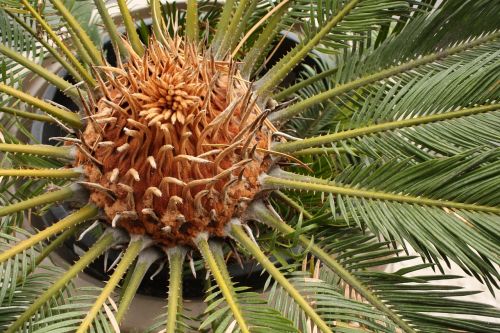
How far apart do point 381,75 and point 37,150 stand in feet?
1.82

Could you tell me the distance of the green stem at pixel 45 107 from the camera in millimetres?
884

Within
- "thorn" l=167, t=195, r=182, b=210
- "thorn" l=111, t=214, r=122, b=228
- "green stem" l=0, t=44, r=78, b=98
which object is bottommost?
"thorn" l=111, t=214, r=122, b=228

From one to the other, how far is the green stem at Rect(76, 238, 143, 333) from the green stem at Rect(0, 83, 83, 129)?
24 cm

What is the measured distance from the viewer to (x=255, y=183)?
860mm

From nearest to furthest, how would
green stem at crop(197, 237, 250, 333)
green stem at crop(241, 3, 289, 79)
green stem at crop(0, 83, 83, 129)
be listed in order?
green stem at crop(197, 237, 250, 333) < green stem at crop(0, 83, 83, 129) < green stem at crop(241, 3, 289, 79)

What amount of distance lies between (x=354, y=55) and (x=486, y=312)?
479mm

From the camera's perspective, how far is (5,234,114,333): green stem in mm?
707

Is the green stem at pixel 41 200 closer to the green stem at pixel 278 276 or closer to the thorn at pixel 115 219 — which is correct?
the thorn at pixel 115 219

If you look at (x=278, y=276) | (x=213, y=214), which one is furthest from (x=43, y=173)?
(x=278, y=276)

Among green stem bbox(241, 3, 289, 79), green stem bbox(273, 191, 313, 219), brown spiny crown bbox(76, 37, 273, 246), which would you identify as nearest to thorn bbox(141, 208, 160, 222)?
brown spiny crown bbox(76, 37, 273, 246)

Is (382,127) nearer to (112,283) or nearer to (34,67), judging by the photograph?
(112,283)

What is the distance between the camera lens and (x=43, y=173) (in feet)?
2.67

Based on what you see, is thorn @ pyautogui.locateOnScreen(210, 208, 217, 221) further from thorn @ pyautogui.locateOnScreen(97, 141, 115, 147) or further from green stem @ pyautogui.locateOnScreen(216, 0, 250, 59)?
green stem @ pyautogui.locateOnScreen(216, 0, 250, 59)

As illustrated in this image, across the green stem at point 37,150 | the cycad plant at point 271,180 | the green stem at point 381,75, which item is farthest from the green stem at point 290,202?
the green stem at point 37,150
